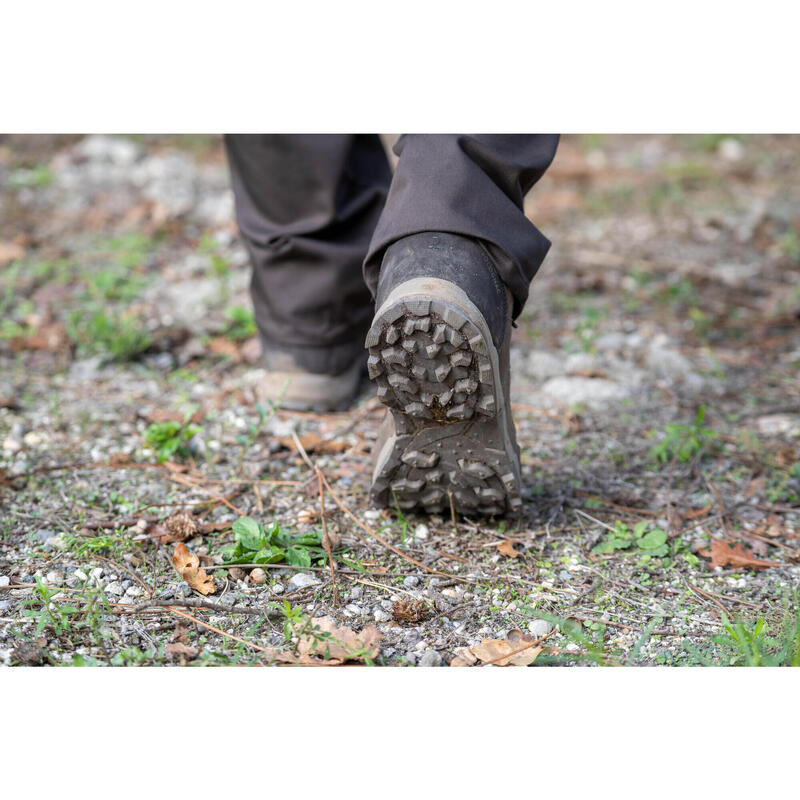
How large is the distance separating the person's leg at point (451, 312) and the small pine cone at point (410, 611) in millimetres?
246

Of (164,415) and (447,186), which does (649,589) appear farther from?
(164,415)

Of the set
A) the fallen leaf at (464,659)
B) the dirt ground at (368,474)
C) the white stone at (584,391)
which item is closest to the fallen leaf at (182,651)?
the dirt ground at (368,474)

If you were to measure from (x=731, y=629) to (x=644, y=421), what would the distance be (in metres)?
0.84

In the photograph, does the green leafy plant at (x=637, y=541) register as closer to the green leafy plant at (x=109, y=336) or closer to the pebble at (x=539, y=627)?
the pebble at (x=539, y=627)

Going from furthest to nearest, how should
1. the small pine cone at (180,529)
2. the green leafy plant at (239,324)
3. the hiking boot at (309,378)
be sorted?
1. the green leafy plant at (239,324)
2. the hiking boot at (309,378)
3. the small pine cone at (180,529)

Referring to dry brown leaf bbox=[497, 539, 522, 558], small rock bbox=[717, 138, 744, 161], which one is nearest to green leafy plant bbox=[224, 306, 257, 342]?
dry brown leaf bbox=[497, 539, 522, 558]

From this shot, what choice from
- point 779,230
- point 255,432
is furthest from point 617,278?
Answer: point 255,432

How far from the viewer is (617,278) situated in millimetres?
3068

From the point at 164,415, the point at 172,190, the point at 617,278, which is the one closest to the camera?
the point at 164,415

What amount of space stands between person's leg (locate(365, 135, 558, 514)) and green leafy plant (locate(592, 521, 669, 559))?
8.0 inches

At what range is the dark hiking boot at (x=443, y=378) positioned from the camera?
144cm

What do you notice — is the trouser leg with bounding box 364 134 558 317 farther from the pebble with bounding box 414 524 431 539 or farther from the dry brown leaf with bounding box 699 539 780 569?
the dry brown leaf with bounding box 699 539 780 569

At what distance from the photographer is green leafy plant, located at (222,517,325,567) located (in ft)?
5.35

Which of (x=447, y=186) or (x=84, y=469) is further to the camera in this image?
(x=84, y=469)
